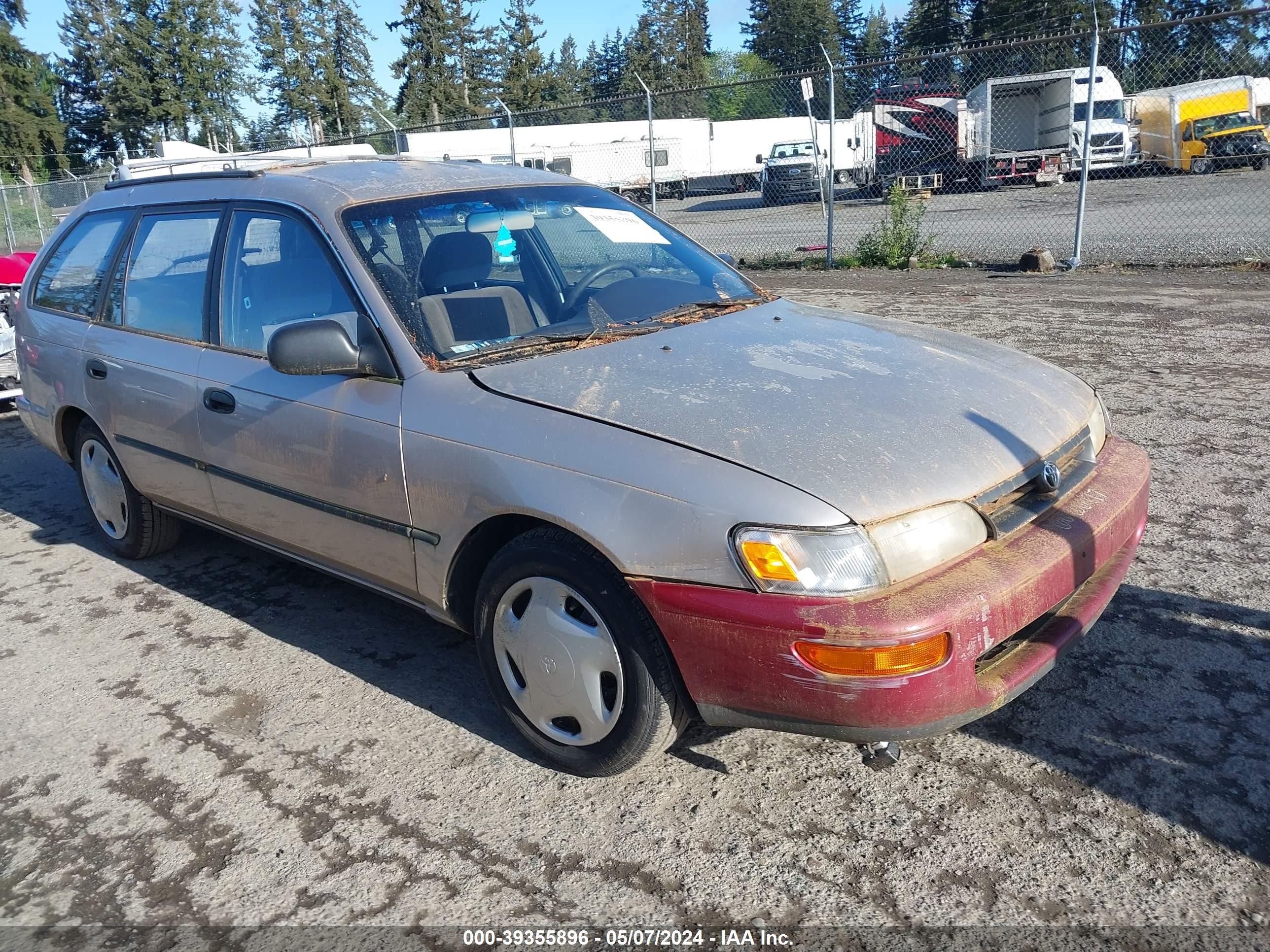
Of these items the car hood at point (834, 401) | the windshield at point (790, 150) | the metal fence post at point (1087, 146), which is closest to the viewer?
the car hood at point (834, 401)

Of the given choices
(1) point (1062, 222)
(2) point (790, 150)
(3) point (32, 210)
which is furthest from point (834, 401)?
(2) point (790, 150)

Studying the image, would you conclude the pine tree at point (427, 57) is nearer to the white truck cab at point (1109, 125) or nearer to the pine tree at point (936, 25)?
the pine tree at point (936, 25)

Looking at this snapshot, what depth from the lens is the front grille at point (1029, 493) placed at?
8.80 feet

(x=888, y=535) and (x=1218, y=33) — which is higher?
(x=1218, y=33)

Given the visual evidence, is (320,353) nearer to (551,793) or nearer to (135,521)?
(551,793)

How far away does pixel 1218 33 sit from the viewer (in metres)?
14.9

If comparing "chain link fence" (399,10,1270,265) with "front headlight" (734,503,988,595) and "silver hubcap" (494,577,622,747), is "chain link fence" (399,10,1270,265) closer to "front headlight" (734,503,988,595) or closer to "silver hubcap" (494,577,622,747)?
"front headlight" (734,503,988,595)

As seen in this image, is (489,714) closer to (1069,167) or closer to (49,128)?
(1069,167)

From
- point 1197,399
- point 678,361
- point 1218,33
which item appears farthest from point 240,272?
point 1218,33

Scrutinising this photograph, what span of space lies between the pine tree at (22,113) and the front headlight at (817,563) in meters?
64.9

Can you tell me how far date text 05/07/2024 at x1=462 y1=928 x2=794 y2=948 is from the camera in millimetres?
2303

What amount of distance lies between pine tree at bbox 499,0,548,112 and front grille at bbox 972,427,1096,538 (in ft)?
231

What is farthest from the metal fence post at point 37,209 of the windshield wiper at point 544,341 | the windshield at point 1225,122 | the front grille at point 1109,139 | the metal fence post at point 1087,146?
the windshield at point 1225,122

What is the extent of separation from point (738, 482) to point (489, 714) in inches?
53.7
